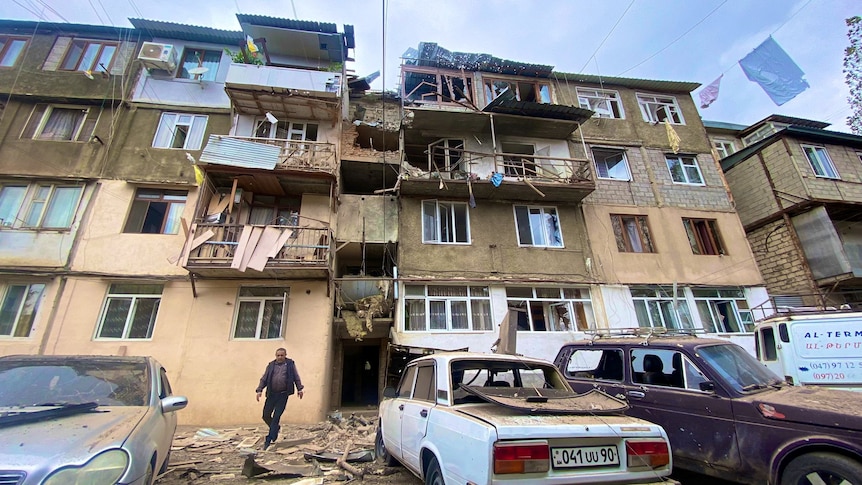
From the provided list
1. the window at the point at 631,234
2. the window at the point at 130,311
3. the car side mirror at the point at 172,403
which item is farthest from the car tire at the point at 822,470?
the window at the point at 130,311

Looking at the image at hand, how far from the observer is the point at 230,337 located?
10.4m

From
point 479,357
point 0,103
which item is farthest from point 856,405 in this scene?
point 0,103

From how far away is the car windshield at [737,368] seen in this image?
14.2ft

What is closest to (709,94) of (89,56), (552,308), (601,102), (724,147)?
(601,102)

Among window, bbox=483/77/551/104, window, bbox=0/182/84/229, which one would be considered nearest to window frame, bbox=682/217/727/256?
window, bbox=483/77/551/104

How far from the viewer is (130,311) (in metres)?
10.5

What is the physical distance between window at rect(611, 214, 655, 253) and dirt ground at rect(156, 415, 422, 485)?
11065 mm

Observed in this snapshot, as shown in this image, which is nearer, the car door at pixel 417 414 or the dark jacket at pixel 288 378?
the car door at pixel 417 414

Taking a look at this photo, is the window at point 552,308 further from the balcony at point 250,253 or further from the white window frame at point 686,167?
the white window frame at point 686,167

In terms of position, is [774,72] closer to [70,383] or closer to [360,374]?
[360,374]

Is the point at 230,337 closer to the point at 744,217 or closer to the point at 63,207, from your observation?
the point at 63,207

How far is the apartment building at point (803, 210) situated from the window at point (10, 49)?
1163 inches

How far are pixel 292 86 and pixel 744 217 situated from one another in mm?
19607

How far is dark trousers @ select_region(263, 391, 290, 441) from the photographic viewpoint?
6.79 m
